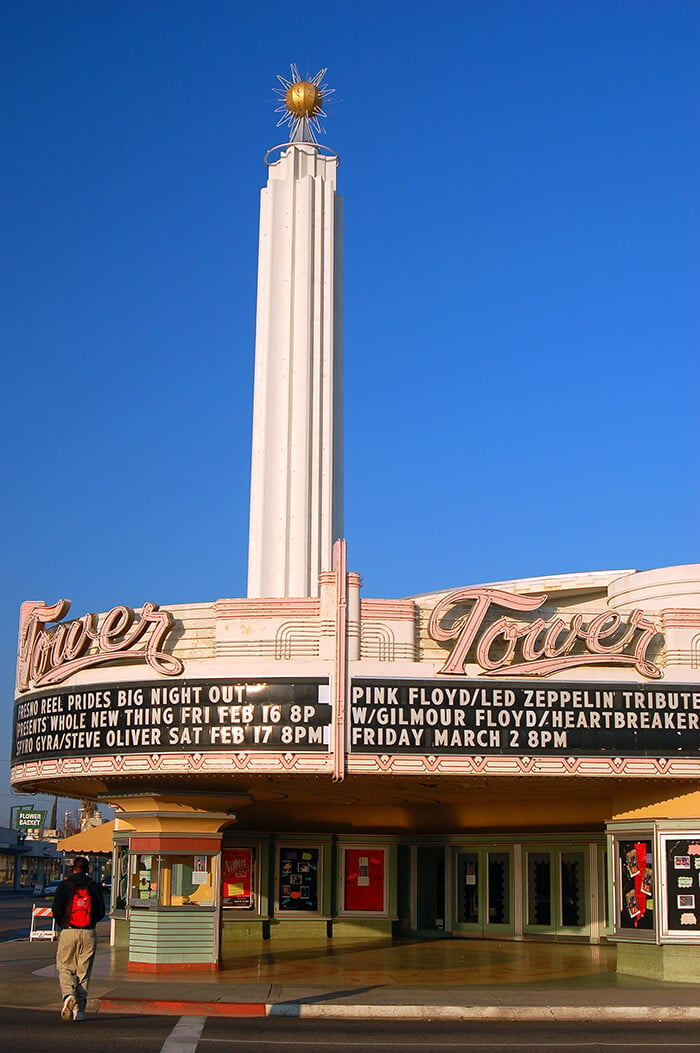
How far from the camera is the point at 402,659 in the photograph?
69.7ft

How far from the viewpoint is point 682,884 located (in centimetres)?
2153

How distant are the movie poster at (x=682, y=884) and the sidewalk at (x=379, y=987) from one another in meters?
1.14

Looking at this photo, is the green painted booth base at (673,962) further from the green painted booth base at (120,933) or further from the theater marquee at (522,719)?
the green painted booth base at (120,933)

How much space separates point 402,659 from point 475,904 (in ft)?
39.9

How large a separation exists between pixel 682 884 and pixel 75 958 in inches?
442

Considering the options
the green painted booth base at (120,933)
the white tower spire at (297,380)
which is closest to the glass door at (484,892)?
the green painted booth base at (120,933)

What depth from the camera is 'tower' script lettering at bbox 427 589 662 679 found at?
21.2 m

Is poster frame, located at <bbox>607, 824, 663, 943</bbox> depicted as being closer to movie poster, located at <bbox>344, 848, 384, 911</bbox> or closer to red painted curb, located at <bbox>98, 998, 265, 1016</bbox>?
red painted curb, located at <bbox>98, 998, 265, 1016</bbox>

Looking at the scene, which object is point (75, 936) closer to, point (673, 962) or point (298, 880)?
point (673, 962)

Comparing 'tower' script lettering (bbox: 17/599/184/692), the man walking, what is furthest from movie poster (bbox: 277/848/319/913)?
the man walking

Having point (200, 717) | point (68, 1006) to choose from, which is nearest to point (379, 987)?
point (200, 717)

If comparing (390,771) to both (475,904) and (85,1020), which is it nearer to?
(85,1020)

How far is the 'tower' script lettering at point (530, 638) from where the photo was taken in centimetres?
2120

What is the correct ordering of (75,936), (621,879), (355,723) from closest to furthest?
(75,936) < (355,723) < (621,879)
